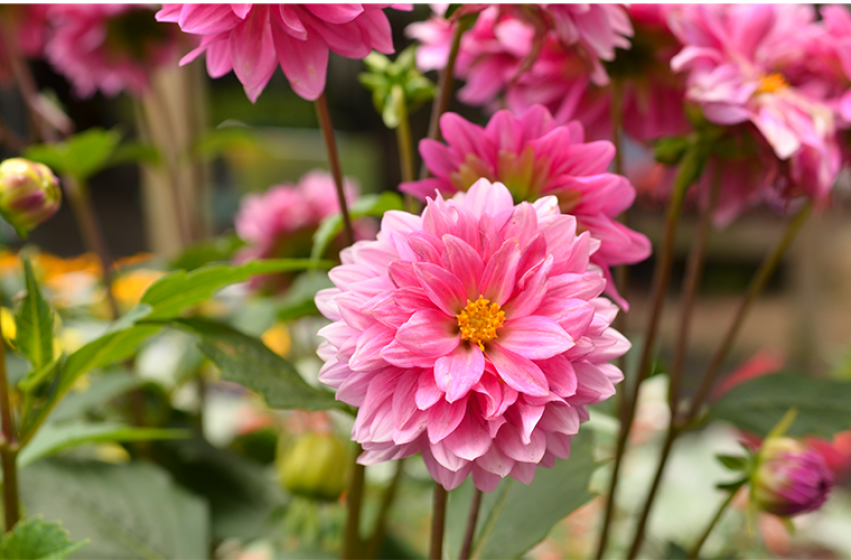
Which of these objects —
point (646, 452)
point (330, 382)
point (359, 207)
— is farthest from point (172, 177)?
point (646, 452)

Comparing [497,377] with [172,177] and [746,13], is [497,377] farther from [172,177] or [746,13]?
[172,177]

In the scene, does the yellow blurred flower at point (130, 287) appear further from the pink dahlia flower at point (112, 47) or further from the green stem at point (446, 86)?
the green stem at point (446, 86)

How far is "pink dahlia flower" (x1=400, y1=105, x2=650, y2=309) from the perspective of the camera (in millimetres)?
217

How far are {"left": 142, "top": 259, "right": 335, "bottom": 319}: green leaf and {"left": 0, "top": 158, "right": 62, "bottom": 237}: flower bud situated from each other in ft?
0.17

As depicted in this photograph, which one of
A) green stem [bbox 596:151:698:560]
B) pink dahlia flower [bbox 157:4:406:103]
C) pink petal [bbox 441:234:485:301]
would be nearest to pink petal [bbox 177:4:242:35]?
pink dahlia flower [bbox 157:4:406:103]

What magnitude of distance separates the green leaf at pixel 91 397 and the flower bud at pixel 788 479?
36 cm

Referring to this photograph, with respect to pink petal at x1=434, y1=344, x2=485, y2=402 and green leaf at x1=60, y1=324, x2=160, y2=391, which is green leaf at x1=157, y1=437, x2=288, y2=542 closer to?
green leaf at x1=60, y1=324, x2=160, y2=391

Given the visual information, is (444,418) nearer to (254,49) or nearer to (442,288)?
(442,288)

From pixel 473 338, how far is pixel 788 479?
200 millimetres

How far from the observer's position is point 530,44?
30 cm

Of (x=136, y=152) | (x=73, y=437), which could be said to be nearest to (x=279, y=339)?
(x=136, y=152)

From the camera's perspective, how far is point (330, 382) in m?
0.19

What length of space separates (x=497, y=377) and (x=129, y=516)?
10.5 inches

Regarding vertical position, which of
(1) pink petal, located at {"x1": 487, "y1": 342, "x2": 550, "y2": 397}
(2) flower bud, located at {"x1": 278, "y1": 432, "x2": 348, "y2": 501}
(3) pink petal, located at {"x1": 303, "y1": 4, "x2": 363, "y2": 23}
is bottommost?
(2) flower bud, located at {"x1": 278, "y1": 432, "x2": 348, "y2": 501}
